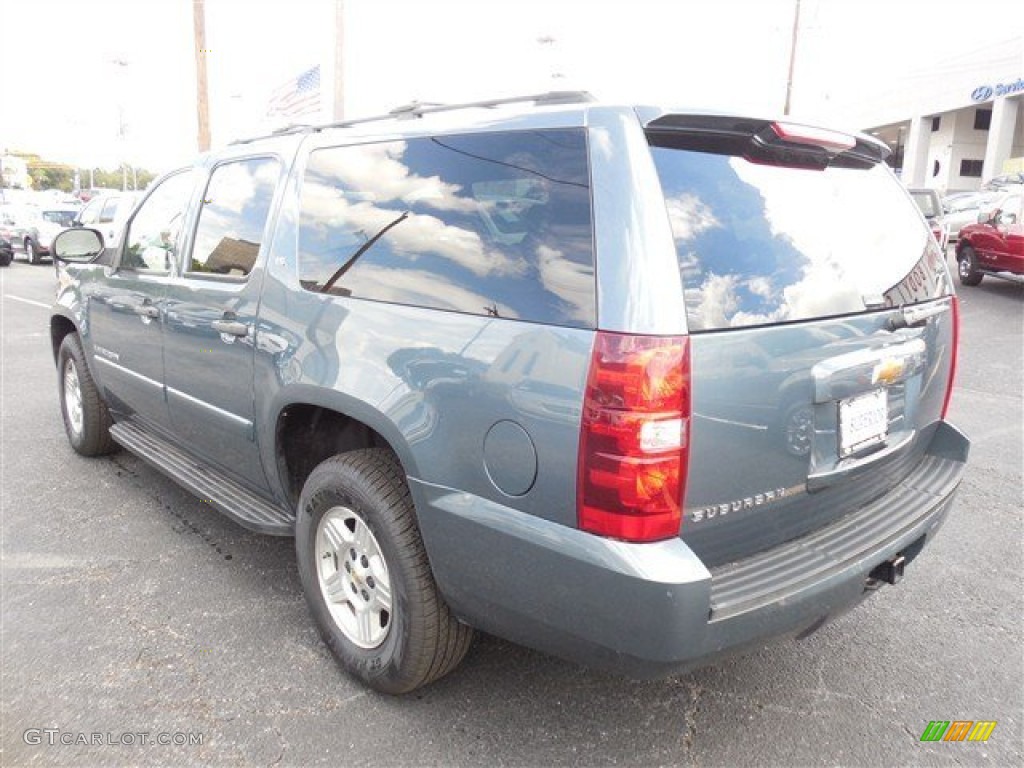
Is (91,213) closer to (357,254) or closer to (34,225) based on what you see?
(34,225)

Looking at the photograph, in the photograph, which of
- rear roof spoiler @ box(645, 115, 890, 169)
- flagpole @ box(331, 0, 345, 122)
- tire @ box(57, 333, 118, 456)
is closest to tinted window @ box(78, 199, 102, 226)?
flagpole @ box(331, 0, 345, 122)

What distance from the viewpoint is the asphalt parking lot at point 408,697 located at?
236 centimetres

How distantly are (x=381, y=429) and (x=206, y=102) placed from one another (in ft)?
64.8

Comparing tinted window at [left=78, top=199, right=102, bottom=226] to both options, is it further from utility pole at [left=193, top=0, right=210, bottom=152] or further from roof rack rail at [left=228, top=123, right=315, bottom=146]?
roof rack rail at [left=228, top=123, right=315, bottom=146]

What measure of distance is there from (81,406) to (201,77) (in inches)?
665

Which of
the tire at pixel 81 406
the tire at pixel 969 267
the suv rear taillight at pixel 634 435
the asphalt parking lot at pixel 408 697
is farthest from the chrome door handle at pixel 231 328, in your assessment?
the tire at pixel 969 267

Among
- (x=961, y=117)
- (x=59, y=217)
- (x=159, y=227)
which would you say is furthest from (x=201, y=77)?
(x=961, y=117)

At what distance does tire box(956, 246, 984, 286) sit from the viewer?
13086mm

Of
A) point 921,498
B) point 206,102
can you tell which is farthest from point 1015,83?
point 921,498

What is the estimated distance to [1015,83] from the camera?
3291cm

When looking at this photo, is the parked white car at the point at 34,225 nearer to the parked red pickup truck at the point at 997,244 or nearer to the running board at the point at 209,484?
the running board at the point at 209,484

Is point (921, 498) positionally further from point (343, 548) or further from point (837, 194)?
point (343, 548)

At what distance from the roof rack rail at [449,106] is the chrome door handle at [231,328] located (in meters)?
0.85

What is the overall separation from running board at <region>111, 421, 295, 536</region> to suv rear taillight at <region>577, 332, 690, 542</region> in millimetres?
1596
